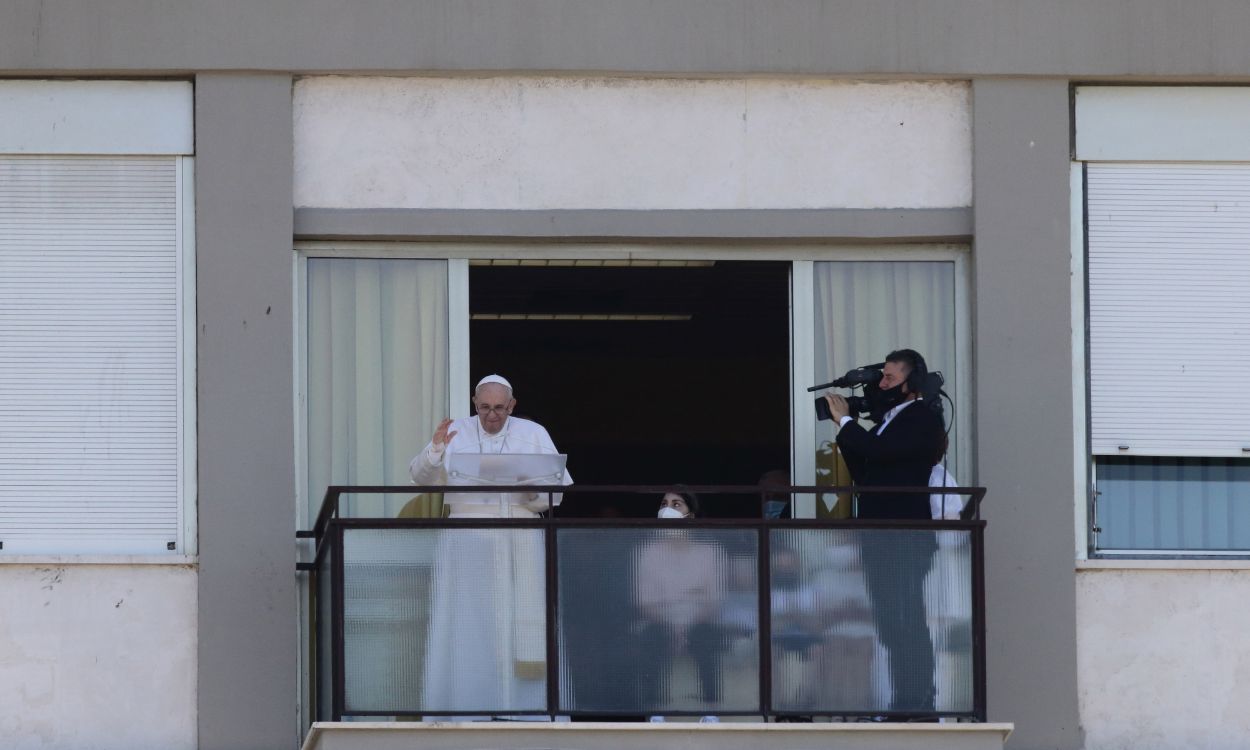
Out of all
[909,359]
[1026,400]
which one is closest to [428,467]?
[909,359]

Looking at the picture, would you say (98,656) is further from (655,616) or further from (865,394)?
(865,394)

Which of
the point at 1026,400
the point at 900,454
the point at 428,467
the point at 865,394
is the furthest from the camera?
the point at 1026,400

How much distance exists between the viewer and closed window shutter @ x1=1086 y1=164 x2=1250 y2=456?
1188 cm

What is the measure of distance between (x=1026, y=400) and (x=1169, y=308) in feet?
3.06

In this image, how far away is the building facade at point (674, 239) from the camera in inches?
456

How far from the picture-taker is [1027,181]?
39.0 ft

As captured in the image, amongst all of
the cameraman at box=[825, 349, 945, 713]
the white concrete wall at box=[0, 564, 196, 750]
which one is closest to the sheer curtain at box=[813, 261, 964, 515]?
the cameraman at box=[825, 349, 945, 713]

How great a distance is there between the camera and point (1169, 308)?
1193cm

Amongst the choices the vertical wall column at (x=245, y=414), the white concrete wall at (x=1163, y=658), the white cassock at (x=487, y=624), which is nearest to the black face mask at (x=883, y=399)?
the white concrete wall at (x=1163, y=658)

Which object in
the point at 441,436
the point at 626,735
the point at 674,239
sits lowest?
the point at 626,735

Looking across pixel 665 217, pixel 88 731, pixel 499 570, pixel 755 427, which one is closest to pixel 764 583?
pixel 499 570

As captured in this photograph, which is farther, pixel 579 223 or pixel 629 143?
pixel 629 143

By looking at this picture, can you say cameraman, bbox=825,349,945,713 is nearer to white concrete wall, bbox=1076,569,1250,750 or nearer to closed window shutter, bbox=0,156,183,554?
white concrete wall, bbox=1076,569,1250,750

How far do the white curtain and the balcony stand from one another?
158 cm
